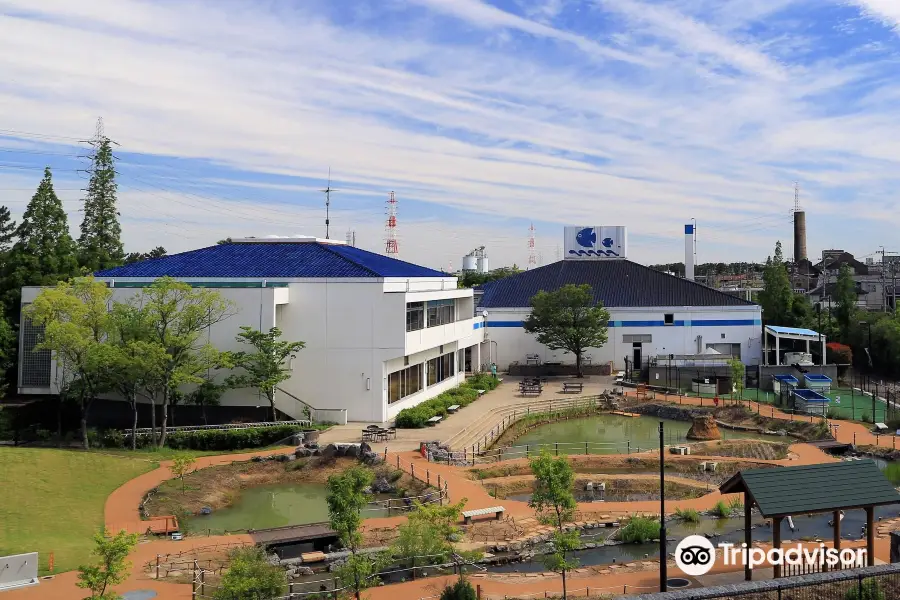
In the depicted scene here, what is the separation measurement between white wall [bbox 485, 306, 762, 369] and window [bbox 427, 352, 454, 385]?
387 inches

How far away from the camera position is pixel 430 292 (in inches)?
1334

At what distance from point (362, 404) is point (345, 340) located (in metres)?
2.69

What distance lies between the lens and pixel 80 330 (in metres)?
25.0

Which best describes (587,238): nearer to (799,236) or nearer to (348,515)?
(348,515)

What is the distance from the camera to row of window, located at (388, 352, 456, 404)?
3125 cm

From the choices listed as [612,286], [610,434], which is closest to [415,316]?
[610,434]

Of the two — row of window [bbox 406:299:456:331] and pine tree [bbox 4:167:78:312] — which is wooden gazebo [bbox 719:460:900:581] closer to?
row of window [bbox 406:299:456:331]

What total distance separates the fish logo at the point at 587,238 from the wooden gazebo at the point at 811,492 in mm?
41405

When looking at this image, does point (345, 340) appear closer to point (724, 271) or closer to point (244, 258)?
point (244, 258)

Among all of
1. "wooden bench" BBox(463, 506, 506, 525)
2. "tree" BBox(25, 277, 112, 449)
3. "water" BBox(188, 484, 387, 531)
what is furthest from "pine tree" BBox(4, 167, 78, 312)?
"wooden bench" BBox(463, 506, 506, 525)

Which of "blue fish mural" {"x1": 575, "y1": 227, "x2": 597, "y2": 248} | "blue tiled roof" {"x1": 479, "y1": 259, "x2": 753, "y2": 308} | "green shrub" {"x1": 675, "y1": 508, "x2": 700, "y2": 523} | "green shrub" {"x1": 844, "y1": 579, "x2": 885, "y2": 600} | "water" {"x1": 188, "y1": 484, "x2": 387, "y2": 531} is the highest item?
"blue fish mural" {"x1": 575, "y1": 227, "x2": 597, "y2": 248}

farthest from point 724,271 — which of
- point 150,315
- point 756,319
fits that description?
point 150,315

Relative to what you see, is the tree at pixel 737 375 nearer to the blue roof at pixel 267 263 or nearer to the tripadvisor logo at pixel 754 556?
the blue roof at pixel 267 263

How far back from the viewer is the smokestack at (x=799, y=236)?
94.6 m
